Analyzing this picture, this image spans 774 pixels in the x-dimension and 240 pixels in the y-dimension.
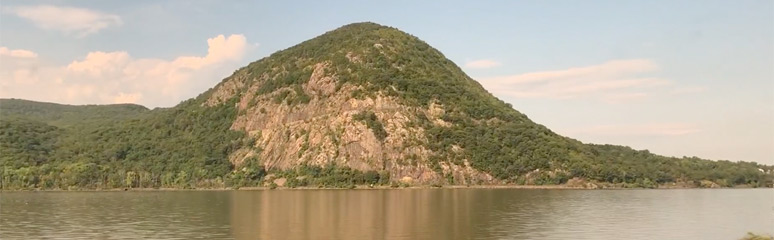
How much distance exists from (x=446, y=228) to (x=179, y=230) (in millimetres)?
27371

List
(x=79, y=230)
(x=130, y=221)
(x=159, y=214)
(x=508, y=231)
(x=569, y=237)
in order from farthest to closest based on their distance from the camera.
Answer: (x=159, y=214)
(x=130, y=221)
(x=79, y=230)
(x=508, y=231)
(x=569, y=237)

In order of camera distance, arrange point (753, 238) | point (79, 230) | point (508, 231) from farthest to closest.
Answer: point (79, 230)
point (508, 231)
point (753, 238)

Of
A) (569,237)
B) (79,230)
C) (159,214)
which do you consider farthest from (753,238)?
(159,214)

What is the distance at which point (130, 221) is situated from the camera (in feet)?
279

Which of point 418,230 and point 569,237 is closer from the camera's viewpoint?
point 569,237

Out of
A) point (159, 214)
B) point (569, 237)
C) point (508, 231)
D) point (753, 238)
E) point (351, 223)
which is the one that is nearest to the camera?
point (753, 238)

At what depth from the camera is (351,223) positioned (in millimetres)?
79188

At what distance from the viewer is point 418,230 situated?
7038 centimetres

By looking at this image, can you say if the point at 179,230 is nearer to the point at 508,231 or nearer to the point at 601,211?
the point at 508,231

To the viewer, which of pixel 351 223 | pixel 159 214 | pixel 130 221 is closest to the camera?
pixel 351 223

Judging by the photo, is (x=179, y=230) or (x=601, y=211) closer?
(x=179, y=230)

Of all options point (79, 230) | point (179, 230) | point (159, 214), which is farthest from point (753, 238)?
point (159, 214)

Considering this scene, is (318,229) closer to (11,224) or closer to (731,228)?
(11,224)

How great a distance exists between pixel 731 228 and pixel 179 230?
57723mm
